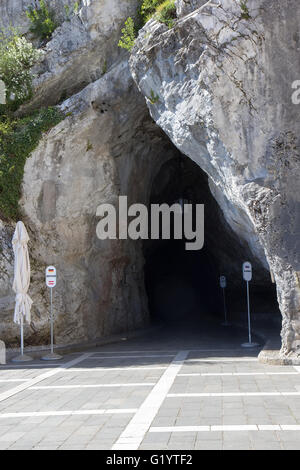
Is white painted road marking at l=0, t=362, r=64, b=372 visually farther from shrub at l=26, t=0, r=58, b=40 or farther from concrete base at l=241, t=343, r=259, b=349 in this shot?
shrub at l=26, t=0, r=58, b=40

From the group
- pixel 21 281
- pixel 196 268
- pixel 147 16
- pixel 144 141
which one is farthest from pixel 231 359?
pixel 196 268

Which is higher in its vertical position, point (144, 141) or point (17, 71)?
point (17, 71)

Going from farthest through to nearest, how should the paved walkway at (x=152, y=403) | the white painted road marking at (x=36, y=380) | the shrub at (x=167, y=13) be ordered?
the shrub at (x=167, y=13), the white painted road marking at (x=36, y=380), the paved walkway at (x=152, y=403)

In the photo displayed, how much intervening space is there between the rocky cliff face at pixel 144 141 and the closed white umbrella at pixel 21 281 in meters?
1.71

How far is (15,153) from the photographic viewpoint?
16.6 metres

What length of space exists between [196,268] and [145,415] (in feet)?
94.5

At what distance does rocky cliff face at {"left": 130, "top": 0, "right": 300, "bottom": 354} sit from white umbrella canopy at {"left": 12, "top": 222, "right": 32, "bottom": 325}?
559 cm

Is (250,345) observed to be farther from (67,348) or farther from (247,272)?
(67,348)

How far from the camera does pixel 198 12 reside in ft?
43.7

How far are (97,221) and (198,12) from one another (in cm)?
763

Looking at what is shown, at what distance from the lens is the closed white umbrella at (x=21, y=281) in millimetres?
14062

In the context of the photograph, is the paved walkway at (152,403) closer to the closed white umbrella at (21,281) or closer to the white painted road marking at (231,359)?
the white painted road marking at (231,359)

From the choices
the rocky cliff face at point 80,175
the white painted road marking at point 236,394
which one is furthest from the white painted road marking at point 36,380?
the rocky cliff face at point 80,175

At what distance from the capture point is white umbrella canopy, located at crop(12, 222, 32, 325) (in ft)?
46.2
